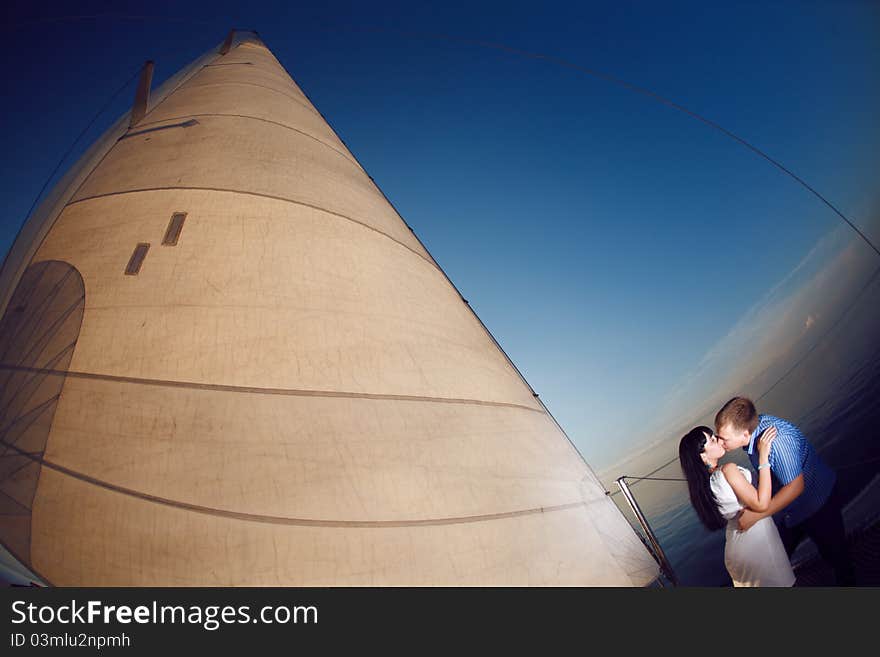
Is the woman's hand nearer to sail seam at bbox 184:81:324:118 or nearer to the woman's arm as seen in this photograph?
the woman's arm

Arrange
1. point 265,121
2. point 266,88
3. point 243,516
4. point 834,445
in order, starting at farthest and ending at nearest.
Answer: point 834,445, point 266,88, point 265,121, point 243,516

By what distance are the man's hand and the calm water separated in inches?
221

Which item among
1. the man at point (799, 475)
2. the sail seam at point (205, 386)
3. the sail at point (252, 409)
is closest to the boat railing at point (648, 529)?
the sail at point (252, 409)

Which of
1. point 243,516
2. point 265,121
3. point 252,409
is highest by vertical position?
point 265,121

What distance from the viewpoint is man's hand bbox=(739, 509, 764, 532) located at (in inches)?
61.8

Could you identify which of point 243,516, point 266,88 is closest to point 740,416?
point 243,516

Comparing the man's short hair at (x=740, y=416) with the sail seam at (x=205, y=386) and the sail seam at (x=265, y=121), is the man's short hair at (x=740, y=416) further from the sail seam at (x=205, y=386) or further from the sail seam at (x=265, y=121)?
the sail seam at (x=265, y=121)

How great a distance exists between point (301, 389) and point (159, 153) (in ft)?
9.09

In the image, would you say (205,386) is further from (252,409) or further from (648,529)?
(648,529)

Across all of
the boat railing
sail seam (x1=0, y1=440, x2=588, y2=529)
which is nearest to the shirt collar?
the boat railing

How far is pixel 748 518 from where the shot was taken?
62.4 inches

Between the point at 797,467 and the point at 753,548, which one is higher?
the point at 797,467

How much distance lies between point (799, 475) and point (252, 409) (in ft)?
9.27
